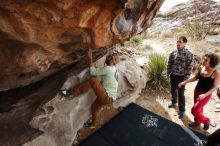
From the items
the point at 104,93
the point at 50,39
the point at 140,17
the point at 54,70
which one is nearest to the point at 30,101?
the point at 54,70

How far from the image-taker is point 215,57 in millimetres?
5031

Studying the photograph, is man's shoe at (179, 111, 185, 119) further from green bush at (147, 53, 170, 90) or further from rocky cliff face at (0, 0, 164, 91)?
rocky cliff face at (0, 0, 164, 91)

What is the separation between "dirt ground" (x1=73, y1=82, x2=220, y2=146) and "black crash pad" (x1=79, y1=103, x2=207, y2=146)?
0.19 metres

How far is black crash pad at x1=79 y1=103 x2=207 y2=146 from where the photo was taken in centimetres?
548

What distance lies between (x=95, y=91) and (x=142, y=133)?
4.96 ft

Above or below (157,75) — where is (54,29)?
above

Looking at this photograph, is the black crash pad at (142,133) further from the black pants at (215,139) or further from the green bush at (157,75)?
the green bush at (157,75)

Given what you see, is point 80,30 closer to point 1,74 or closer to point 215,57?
point 1,74

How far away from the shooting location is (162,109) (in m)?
7.09

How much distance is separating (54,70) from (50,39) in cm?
174

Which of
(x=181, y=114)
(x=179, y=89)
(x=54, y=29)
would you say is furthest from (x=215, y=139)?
(x=54, y=29)

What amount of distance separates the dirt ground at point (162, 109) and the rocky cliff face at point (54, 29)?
1595mm

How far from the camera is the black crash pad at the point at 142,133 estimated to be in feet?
→ 18.0

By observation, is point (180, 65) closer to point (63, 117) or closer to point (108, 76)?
point (108, 76)
